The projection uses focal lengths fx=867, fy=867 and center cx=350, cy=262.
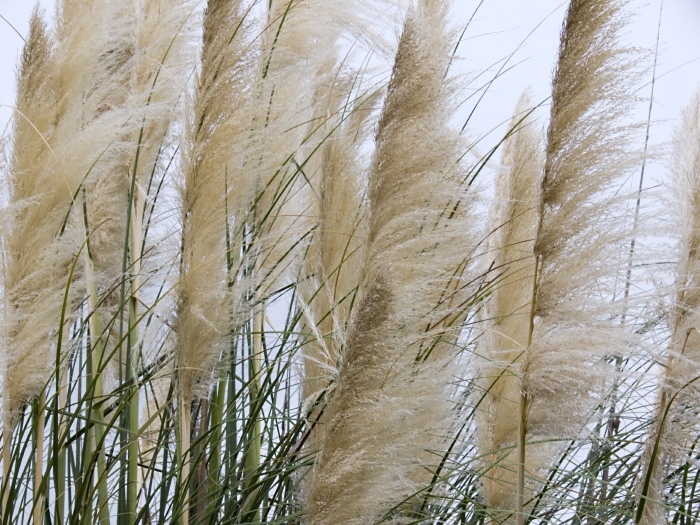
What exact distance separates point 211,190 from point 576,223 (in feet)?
2.68

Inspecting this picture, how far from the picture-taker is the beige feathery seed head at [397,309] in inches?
59.2

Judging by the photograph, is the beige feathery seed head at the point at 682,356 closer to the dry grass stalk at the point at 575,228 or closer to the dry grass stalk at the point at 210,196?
the dry grass stalk at the point at 575,228

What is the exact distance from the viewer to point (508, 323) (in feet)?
7.22

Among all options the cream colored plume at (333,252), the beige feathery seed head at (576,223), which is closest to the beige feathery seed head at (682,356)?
the beige feathery seed head at (576,223)

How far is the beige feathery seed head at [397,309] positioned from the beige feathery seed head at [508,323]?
11.1 inches

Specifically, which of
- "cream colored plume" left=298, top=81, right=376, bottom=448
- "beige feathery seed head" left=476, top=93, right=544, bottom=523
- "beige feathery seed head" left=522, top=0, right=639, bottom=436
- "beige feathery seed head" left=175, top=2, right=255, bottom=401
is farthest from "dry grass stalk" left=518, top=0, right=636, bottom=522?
"beige feathery seed head" left=175, top=2, right=255, bottom=401

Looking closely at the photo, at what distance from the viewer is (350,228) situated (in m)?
2.10

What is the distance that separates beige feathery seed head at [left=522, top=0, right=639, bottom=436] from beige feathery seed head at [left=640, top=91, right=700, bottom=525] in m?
0.23

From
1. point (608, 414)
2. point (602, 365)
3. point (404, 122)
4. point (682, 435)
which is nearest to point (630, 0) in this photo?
point (404, 122)

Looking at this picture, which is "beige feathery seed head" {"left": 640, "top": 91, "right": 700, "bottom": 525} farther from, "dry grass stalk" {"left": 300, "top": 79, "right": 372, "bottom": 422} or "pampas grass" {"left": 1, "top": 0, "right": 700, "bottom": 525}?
"dry grass stalk" {"left": 300, "top": 79, "right": 372, "bottom": 422}

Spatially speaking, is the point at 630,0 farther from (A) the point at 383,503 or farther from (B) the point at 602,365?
(A) the point at 383,503

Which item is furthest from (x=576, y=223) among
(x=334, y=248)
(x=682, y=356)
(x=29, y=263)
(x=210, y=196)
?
(x=29, y=263)

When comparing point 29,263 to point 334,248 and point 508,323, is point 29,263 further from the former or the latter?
point 508,323

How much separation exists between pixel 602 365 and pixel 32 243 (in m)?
1.43
